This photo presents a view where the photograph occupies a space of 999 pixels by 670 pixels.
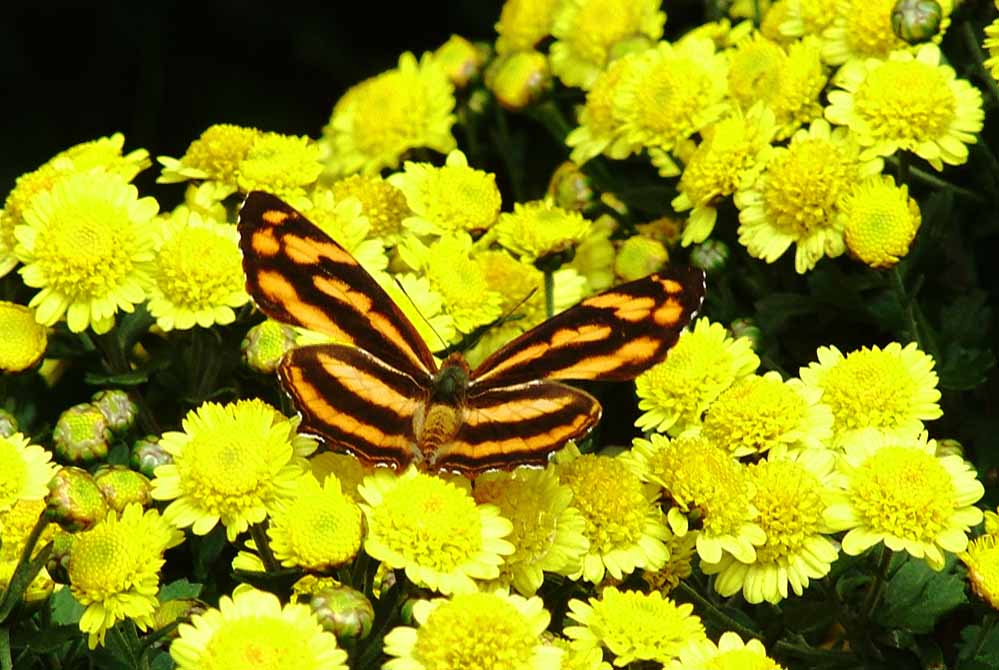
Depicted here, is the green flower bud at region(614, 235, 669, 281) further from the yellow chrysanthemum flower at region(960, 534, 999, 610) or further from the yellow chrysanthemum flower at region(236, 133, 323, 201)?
the yellow chrysanthemum flower at region(960, 534, 999, 610)

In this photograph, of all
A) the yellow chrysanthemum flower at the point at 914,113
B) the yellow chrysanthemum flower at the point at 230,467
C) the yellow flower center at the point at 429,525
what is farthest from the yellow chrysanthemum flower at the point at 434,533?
the yellow chrysanthemum flower at the point at 914,113

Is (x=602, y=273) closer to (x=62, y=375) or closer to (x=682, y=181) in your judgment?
(x=682, y=181)

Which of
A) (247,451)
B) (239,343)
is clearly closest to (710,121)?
(239,343)

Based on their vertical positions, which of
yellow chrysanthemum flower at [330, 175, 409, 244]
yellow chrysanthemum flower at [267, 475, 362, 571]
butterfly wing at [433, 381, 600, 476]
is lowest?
yellow chrysanthemum flower at [267, 475, 362, 571]

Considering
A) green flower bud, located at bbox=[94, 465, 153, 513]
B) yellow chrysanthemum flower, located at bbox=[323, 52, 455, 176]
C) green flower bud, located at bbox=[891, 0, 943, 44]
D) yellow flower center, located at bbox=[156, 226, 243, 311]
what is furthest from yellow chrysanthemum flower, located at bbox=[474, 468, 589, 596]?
yellow chrysanthemum flower, located at bbox=[323, 52, 455, 176]

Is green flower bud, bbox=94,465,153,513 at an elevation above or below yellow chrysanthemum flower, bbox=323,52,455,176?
below
